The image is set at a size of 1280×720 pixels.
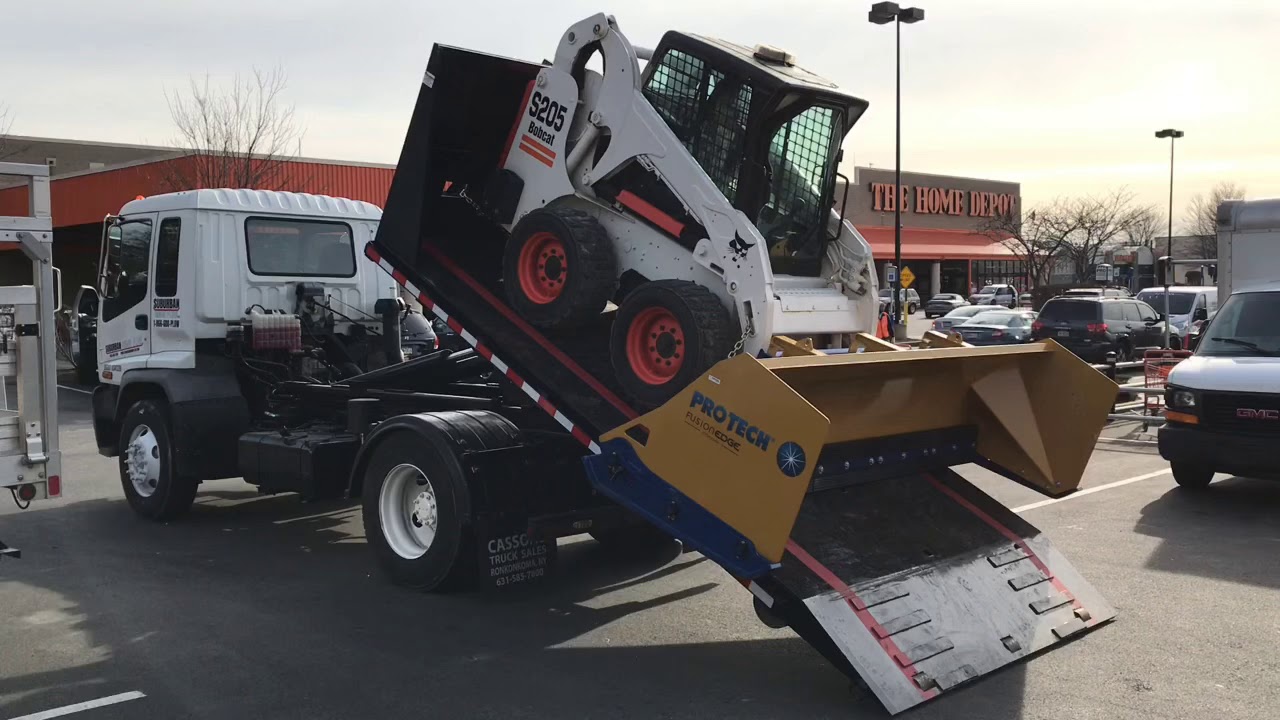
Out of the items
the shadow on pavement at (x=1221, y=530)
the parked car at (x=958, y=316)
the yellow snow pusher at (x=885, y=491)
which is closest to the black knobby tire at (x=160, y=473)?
the yellow snow pusher at (x=885, y=491)

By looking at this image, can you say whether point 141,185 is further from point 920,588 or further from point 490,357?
point 920,588

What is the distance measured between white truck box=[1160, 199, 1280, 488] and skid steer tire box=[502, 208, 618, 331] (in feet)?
19.9

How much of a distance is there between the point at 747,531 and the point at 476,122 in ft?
11.7

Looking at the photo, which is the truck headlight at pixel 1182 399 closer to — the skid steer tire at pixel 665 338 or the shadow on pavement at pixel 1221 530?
the shadow on pavement at pixel 1221 530

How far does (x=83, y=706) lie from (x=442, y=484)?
90.1 inches

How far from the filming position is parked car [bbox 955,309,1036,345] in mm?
29391

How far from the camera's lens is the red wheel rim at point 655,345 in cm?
620

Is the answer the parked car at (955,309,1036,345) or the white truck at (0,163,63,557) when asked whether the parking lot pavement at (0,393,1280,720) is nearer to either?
the white truck at (0,163,63,557)

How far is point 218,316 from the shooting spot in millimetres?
9250

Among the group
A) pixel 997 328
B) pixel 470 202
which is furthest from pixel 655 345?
pixel 997 328

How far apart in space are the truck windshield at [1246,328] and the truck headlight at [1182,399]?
82cm

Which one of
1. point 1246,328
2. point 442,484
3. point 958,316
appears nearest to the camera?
point 442,484

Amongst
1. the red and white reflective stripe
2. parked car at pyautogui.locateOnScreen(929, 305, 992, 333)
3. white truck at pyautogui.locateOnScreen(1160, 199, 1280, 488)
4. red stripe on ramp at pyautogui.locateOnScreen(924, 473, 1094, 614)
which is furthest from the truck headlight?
parked car at pyautogui.locateOnScreen(929, 305, 992, 333)

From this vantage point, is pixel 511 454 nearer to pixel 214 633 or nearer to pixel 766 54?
pixel 214 633
